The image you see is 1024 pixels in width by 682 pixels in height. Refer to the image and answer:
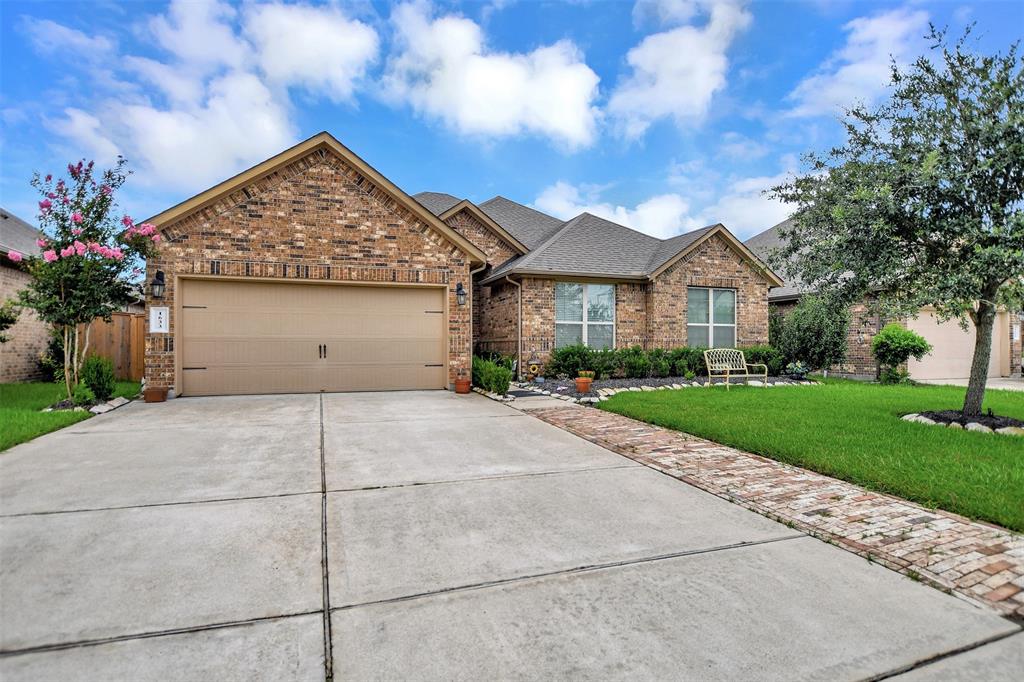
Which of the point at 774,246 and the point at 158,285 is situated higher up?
the point at 774,246

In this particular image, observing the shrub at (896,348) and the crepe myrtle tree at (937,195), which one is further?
the shrub at (896,348)

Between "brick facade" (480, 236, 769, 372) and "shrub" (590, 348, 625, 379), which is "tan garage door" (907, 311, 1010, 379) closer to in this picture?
"brick facade" (480, 236, 769, 372)

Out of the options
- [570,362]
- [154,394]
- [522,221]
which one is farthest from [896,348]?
[154,394]

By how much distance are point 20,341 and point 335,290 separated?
843cm

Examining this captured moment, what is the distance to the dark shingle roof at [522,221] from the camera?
17.1 meters

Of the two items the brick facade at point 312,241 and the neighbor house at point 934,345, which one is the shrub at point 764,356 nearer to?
the neighbor house at point 934,345

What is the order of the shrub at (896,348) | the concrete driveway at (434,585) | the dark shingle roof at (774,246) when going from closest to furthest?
the concrete driveway at (434,585), the shrub at (896,348), the dark shingle roof at (774,246)

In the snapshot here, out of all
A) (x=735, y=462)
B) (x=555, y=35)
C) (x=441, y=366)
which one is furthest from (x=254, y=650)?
(x=555, y=35)

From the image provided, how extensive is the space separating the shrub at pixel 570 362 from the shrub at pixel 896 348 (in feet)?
26.5

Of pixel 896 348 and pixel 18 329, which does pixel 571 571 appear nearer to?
pixel 896 348

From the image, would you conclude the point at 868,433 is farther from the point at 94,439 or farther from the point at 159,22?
the point at 159,22

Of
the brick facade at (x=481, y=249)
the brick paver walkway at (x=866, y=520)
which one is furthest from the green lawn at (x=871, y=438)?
the brick facade at (x=481, y=249)

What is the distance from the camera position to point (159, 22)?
32.7 ft

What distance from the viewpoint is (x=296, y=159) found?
36.2 ft
